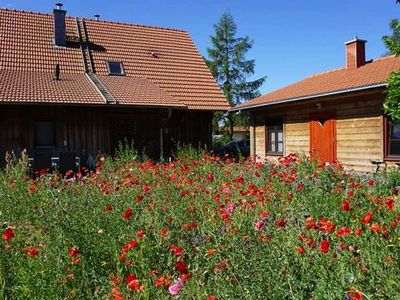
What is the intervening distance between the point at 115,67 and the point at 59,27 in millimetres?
3055

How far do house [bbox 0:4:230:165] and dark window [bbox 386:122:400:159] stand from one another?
273 inches

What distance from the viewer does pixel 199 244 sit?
→ 3547 millimetres

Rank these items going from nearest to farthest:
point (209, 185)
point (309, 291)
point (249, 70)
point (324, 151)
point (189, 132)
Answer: point (309, 291)
point (209, 185)
point (324, 151)
point (189, 132)
point (249, 70)

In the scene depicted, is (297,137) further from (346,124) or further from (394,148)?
(394,148)

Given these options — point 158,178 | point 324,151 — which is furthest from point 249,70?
point 158,178

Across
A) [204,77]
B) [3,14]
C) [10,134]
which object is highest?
[3,14]

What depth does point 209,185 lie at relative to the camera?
616cm

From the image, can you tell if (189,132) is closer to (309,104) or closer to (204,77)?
(204,77)

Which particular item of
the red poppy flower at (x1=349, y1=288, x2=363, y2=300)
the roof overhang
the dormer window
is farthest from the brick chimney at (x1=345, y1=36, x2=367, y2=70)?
the red poppy flower at (x1=349, y1=288, x2=363, y2=300)

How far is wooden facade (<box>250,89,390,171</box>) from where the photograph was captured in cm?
1305

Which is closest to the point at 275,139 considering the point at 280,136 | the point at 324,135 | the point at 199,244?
the point at 280,136

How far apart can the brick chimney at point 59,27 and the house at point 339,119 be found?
27.6 feet

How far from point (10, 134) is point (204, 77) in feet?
31.0

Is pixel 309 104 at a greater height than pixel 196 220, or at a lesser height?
greater
